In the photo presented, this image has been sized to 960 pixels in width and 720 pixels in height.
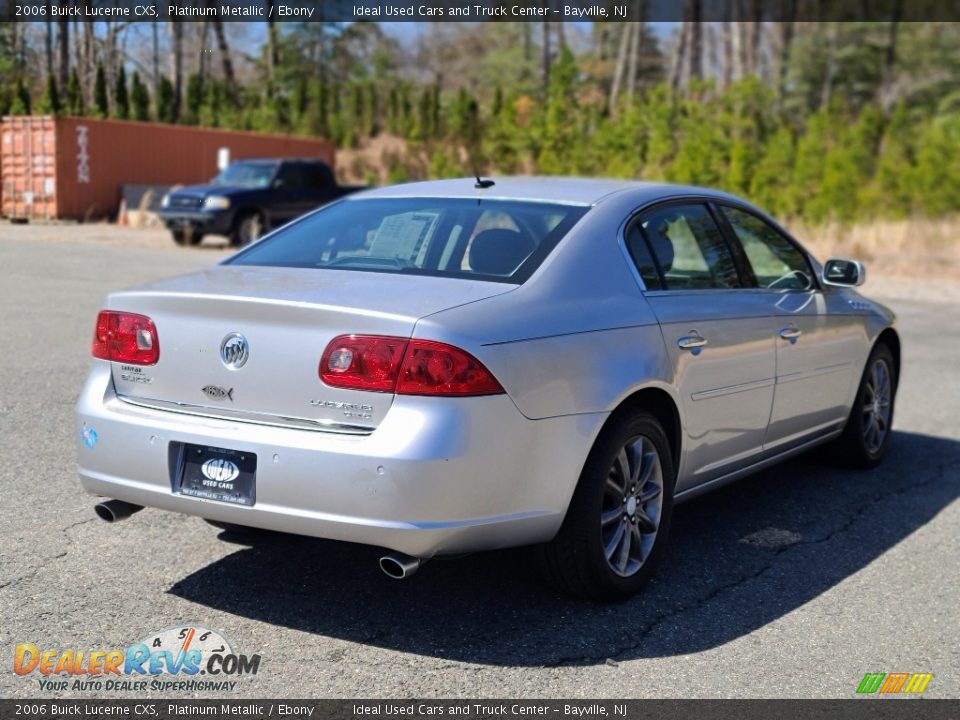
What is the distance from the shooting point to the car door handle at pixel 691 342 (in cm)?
462

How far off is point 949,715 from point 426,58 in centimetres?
7785

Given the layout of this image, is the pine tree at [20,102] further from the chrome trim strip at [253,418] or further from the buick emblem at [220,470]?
the buick emblem at [220,470]

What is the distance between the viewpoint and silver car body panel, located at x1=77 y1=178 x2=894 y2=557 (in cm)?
363

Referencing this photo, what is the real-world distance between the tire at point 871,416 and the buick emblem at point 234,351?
153 inches

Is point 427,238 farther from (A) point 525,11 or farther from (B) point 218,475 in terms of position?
(A) point 525,11

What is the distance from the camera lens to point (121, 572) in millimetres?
4418

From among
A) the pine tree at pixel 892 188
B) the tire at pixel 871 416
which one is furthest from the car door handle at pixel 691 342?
the pine tree at pixel 892 188

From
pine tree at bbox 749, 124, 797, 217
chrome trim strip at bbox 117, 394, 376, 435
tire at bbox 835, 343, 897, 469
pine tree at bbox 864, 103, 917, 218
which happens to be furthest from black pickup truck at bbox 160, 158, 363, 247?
chrome trim strip at bbox 117, 394, 376, 435

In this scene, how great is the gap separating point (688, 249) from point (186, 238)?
19.5 meters

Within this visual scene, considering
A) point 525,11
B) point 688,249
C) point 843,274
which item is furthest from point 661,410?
point 525,11

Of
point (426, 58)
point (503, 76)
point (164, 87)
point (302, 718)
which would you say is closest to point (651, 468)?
point (302, 718)

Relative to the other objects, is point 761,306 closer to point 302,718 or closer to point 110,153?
point 302,718

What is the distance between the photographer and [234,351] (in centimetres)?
388

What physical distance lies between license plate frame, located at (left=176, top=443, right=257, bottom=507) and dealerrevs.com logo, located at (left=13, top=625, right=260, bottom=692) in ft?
1.57
